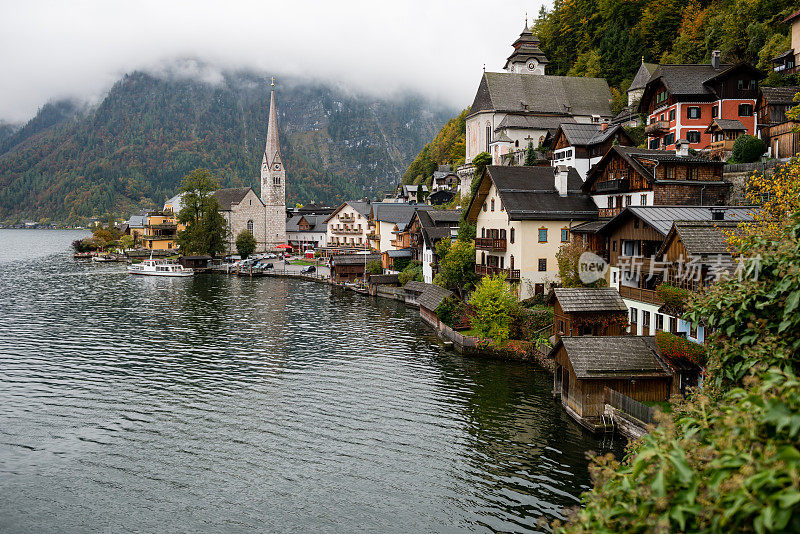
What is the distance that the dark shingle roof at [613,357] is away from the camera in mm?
27891

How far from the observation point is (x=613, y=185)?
154 ft

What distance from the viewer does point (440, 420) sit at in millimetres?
29562

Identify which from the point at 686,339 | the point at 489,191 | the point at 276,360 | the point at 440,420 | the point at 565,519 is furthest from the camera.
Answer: the point at 489,191

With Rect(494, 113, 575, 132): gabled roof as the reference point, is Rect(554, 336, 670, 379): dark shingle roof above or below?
below

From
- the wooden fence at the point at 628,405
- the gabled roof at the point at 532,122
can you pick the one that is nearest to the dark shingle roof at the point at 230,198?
the gabled roof at the point at 532,122

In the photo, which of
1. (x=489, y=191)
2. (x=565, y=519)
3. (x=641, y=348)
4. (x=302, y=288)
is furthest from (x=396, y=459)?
(x=302, y=288)

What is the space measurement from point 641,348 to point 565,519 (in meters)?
12.3

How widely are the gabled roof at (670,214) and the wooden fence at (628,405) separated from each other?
1076 centimetres

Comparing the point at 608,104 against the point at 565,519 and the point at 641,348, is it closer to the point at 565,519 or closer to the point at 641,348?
the point at 641,348

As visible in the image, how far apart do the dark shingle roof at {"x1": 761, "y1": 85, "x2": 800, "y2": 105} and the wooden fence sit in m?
41.3

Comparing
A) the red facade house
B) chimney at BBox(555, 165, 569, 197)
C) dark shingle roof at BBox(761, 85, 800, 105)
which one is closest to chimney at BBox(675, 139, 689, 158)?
chimney at BBox(555, 165, 569, 197)

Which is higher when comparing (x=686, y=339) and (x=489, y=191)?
(x=489, y=191)

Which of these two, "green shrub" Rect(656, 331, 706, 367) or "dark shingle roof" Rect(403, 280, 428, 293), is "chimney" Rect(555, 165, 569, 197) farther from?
"green shrub" Rect(656, 331, 706, 367)

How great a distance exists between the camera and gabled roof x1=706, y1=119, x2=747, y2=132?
5394 cm
